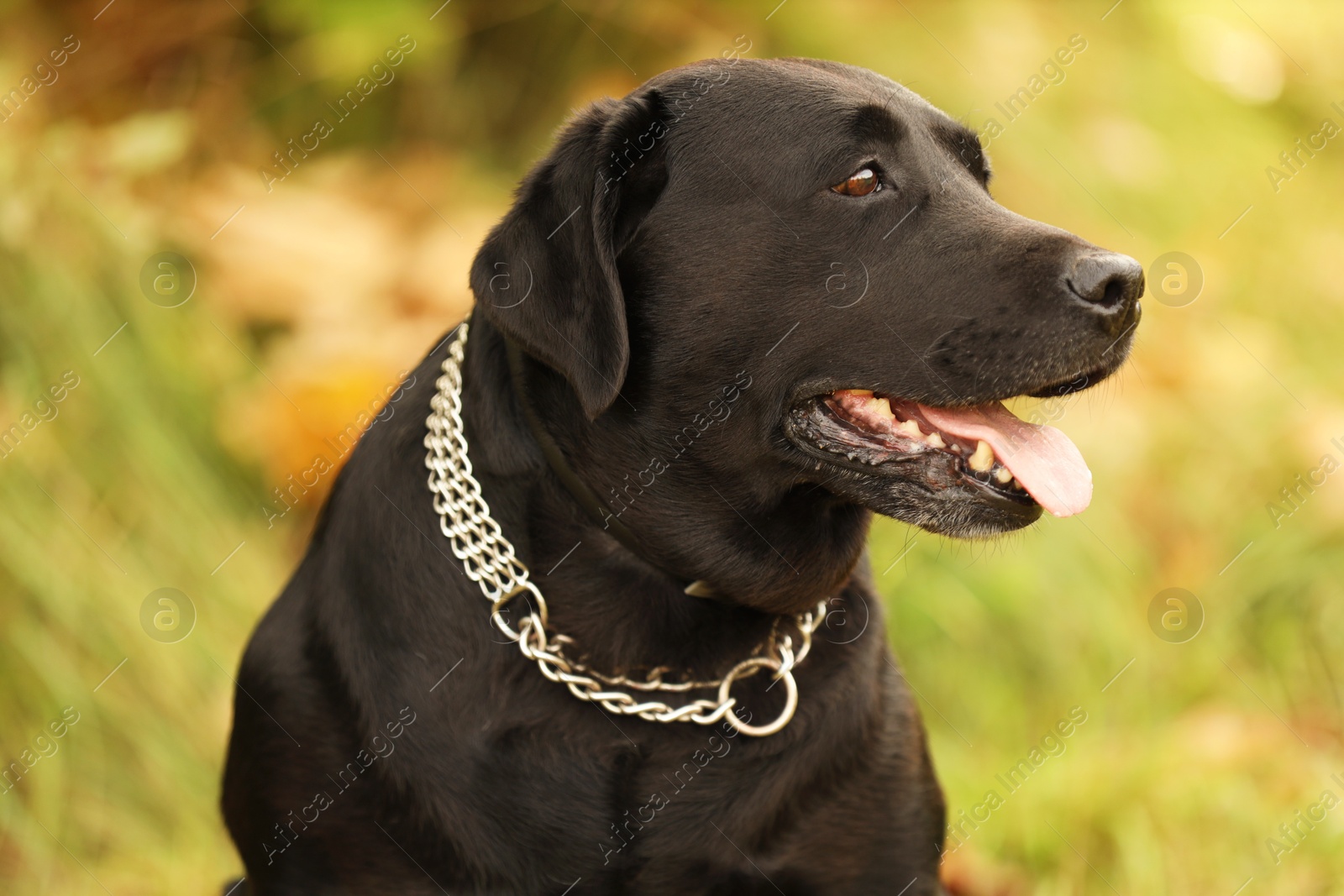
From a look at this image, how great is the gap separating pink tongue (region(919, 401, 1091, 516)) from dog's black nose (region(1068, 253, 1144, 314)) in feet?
0.77

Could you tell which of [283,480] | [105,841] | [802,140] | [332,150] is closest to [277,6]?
[332,150]

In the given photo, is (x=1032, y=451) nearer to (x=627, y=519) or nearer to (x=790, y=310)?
(x=790, y=310)

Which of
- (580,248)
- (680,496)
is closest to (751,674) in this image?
(680,496)

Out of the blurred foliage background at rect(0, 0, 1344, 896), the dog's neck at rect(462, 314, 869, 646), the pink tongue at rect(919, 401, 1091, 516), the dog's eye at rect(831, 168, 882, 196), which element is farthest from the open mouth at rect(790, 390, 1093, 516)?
the blurred foliage background at rect(0, 0, 1344, 896)

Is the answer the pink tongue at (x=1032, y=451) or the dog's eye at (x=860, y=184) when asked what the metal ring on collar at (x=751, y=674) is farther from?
the dog's eye at (x=860, y=184)

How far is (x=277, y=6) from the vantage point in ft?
17.8

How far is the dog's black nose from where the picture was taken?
2.22m

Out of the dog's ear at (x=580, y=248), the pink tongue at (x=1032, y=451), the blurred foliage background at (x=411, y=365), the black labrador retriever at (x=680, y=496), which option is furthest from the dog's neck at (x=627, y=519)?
the blurred foliage background at (x=411, y=365)

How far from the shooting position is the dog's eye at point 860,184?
2373 millimetres

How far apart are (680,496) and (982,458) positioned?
0.54 meters

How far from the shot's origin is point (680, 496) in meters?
2.46

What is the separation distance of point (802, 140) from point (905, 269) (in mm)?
300

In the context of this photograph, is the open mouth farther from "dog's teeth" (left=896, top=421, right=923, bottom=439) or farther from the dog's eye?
the dog's eye

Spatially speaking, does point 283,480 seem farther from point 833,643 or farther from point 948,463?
point 948,463
